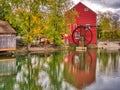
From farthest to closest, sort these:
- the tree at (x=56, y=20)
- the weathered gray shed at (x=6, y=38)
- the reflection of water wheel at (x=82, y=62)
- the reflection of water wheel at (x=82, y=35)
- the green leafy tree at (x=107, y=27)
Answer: the green leafy tree at (x=107, y=27)
the reflection of water wheel at (x=82, y=35)
the tree at (x=56, y=20)
the weathered gray shed at (x=6, y=38)
the reflection of water wheel at (x=82, y=62)

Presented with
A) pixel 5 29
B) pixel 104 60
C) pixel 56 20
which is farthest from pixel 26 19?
pixel 104 60

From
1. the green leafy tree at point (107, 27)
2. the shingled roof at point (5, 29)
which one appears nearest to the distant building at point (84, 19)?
the green leafy tree at point (107, 27)

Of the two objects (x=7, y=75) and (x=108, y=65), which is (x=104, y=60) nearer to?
(x=108, y=65)

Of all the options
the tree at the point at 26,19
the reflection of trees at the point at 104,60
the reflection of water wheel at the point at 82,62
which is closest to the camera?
the reflection of water wheel at the point at 82,62

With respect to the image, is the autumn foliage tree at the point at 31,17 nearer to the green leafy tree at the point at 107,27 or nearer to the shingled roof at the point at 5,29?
the shingled roof at the point at 5,29

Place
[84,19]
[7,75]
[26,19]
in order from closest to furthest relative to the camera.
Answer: [7,75] < [26,19] < [84,19]

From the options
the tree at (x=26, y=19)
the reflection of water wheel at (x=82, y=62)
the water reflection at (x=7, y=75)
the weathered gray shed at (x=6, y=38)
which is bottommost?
the water reflection at (x=7, y=75)

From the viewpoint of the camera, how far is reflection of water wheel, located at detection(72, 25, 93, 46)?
65363 millimetres

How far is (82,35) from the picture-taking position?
65.2 m

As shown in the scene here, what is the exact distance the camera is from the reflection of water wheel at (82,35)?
65.4m

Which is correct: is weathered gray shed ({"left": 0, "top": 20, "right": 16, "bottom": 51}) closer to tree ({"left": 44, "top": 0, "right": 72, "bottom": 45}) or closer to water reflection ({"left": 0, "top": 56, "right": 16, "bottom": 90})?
water reflection ({"left": 0, "top": 56, "right": 16, "bottom": 90})

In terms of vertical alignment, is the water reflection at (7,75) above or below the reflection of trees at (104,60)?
below

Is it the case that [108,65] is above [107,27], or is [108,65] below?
below

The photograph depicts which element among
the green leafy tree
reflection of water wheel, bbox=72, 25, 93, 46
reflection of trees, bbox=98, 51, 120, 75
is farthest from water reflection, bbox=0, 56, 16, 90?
the green leafy tree
